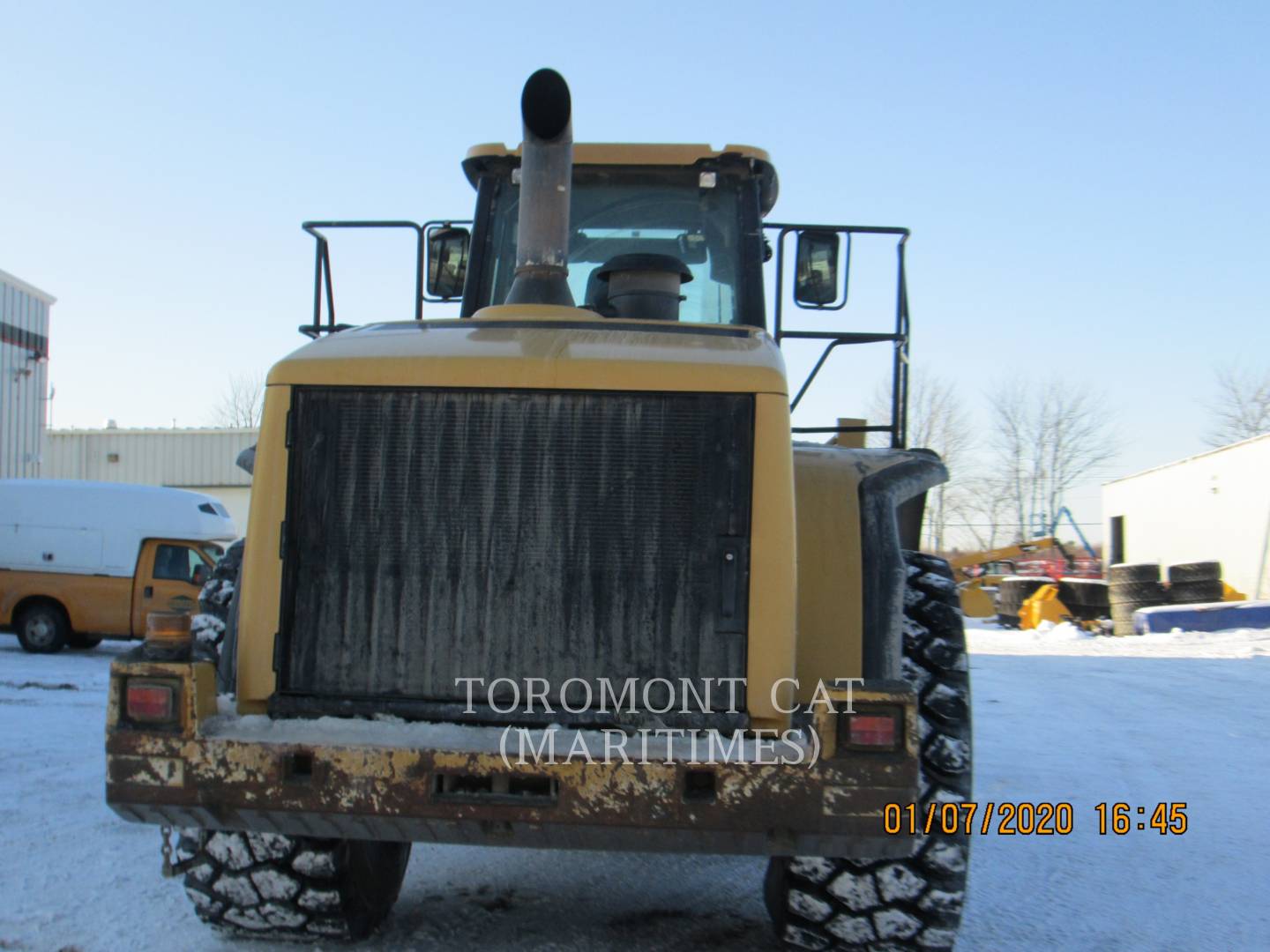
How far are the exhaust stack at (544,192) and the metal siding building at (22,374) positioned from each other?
22783 millimetres

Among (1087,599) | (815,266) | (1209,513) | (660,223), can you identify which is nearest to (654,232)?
(660,223)

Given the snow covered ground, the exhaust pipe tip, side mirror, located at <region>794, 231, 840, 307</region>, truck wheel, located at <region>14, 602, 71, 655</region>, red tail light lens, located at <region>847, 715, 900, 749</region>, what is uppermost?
the exhaust pipe tip

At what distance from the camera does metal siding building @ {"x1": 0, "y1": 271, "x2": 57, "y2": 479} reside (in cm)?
2366

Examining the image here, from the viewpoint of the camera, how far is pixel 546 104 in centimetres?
392

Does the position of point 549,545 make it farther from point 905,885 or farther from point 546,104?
point 546,104

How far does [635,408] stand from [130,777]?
65.3 inches

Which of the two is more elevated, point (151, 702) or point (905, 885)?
point (151, 702)

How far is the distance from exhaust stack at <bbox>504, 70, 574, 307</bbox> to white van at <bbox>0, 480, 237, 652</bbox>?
1221 cm

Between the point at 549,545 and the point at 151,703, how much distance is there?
1128 mm

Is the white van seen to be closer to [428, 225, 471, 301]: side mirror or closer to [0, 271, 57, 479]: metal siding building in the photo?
[0, 271, 57, 479]: metal siding building

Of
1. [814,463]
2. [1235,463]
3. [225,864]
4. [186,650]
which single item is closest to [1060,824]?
[814,463]

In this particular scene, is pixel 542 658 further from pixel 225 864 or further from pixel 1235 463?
pixel 1235 463

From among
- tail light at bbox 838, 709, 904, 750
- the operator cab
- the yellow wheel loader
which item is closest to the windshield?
the operator cab

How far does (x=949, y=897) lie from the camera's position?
11.1ft
